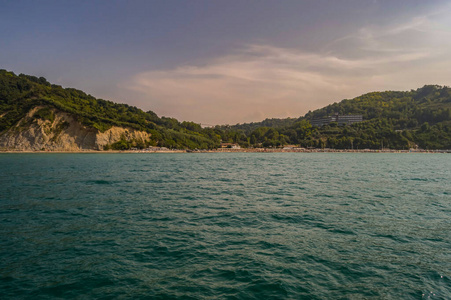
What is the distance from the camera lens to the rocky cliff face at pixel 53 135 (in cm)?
12688

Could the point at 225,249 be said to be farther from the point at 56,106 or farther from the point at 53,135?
the point at 56,106

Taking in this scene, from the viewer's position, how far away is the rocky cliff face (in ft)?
416

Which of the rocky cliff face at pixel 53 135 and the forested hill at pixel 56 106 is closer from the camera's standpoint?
the rocky cliff face at pixel 53 135

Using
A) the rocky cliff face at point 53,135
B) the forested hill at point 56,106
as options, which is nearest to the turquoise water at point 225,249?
the rocky cliff face at point 53,135

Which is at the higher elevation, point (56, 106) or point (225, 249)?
point (56, 106)

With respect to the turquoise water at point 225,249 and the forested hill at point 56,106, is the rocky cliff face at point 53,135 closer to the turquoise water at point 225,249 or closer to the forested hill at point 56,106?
the forested hill at point 56,106

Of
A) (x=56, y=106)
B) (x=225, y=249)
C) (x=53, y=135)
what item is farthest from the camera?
(x=56, y=106)

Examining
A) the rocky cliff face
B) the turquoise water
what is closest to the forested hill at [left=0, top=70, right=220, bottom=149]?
the rocky cliff face

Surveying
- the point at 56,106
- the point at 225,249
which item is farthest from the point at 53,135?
the point at 225,249

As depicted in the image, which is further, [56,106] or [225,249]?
[56,106]

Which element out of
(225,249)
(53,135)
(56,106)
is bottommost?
(225,249)

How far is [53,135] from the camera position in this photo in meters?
135

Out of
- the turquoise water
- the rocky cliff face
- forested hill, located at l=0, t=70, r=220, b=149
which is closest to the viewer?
the turquoise water

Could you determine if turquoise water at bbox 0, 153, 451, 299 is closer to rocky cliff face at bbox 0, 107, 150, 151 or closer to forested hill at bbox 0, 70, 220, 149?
rocky cliff face at bbox 0, 107, 150, 151
